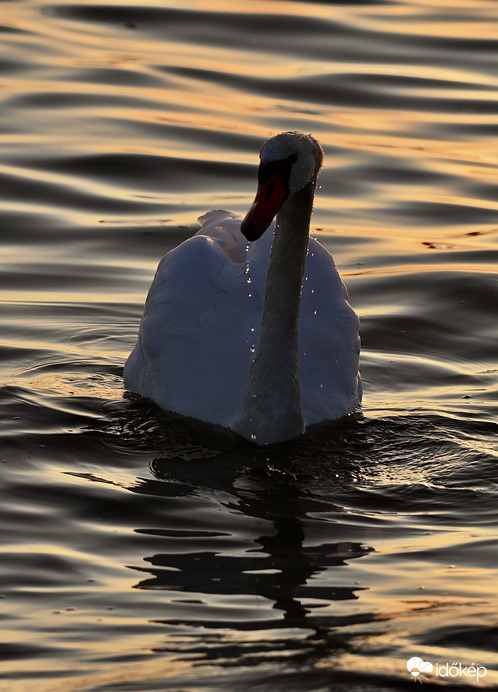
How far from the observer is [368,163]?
14492 mm

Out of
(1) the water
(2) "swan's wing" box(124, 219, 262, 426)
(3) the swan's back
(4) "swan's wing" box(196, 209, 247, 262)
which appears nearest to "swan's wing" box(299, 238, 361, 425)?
(3) the swan's back

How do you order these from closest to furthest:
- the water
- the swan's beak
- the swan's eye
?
the water
the swan's beak
the swan's eye

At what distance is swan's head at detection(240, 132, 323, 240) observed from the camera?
7492 millimetres

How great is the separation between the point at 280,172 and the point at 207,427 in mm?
1547

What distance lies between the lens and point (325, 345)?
8828 millimetres

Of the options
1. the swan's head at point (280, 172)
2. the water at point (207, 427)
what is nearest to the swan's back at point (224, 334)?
the water at point (207, 427)

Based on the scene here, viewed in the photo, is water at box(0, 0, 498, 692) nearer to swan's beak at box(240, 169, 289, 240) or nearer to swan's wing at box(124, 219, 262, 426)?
swan's wing at box(124, 219, 262, 426)

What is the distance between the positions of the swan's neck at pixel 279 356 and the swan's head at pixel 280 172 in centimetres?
46

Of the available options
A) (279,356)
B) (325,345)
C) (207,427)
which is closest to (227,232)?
(325,345)

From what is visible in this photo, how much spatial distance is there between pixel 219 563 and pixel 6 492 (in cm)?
133

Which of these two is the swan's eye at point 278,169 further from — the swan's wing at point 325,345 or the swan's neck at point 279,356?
the swan's wing at point 325,345

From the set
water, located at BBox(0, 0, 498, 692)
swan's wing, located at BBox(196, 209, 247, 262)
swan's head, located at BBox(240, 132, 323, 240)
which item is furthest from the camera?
swan's wing, located at BBox(196, 209, 247, 262)

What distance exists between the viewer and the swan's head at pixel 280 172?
7492 mm

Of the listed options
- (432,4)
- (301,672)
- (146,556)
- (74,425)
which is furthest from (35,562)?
(432,4)
